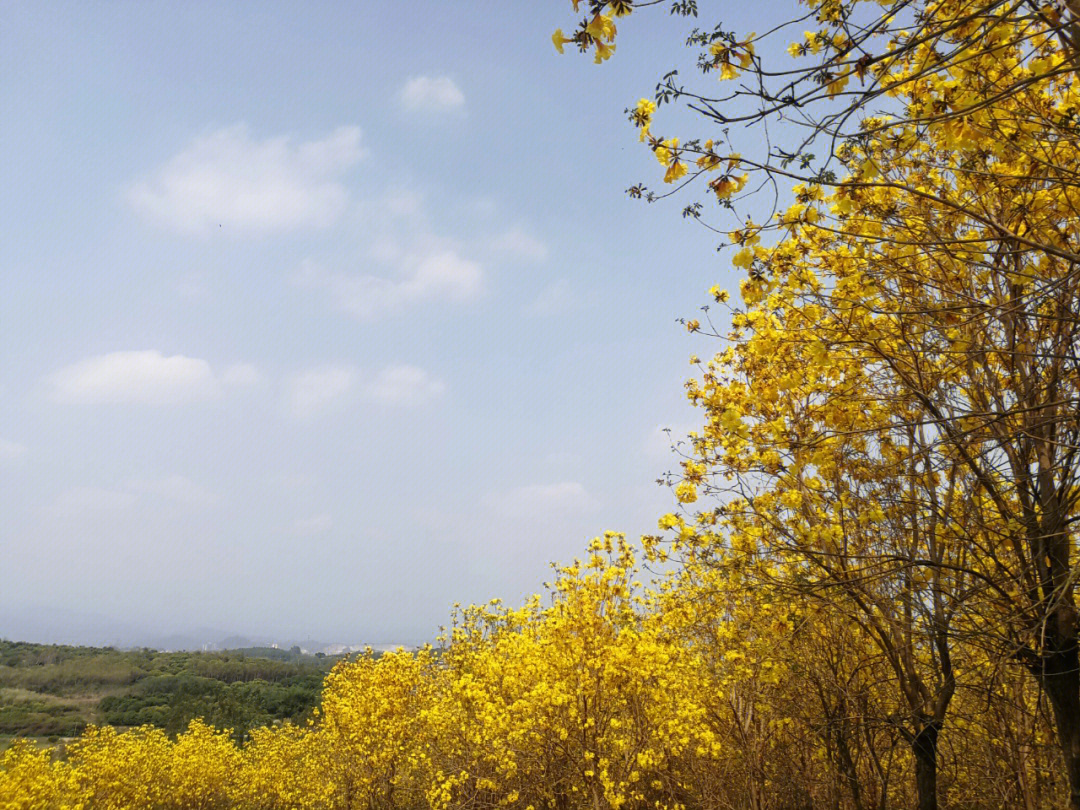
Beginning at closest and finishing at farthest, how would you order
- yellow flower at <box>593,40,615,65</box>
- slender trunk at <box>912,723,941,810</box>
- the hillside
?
1. yellow flower at <box>593,40,615,65</box>
2. slender trunk at <box>912,723,941,810</box>
3. the hillside

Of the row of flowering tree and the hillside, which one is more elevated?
the row of flowering tree

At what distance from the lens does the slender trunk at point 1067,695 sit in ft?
10.6

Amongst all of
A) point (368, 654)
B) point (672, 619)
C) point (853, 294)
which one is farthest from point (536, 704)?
point (368, 654)

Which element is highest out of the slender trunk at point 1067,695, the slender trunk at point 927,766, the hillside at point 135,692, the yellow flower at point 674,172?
the yellow flower at point 674,172

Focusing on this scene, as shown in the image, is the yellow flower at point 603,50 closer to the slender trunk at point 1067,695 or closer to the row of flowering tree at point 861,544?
the row of flowering tree at point 861,544

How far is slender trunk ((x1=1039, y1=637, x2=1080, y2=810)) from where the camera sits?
127 inches

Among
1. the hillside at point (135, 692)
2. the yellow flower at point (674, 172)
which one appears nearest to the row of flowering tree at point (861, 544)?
the yellow flower at point (674, 172)

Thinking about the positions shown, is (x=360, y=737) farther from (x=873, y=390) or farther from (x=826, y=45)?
(x=826, y=45)

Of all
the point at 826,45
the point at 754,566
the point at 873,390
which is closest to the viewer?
the point at 826,45

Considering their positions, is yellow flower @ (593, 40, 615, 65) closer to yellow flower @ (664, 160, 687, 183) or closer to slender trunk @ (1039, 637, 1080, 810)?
yellow flower @ (664, 160, 687, 183)

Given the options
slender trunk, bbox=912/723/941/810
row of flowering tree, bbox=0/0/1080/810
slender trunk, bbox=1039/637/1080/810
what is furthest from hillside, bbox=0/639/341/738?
slender trunk, bbox=1039/637/1080/810

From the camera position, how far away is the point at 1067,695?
3.28 m

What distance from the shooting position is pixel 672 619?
710 centimetres

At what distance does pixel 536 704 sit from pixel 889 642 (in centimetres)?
432
